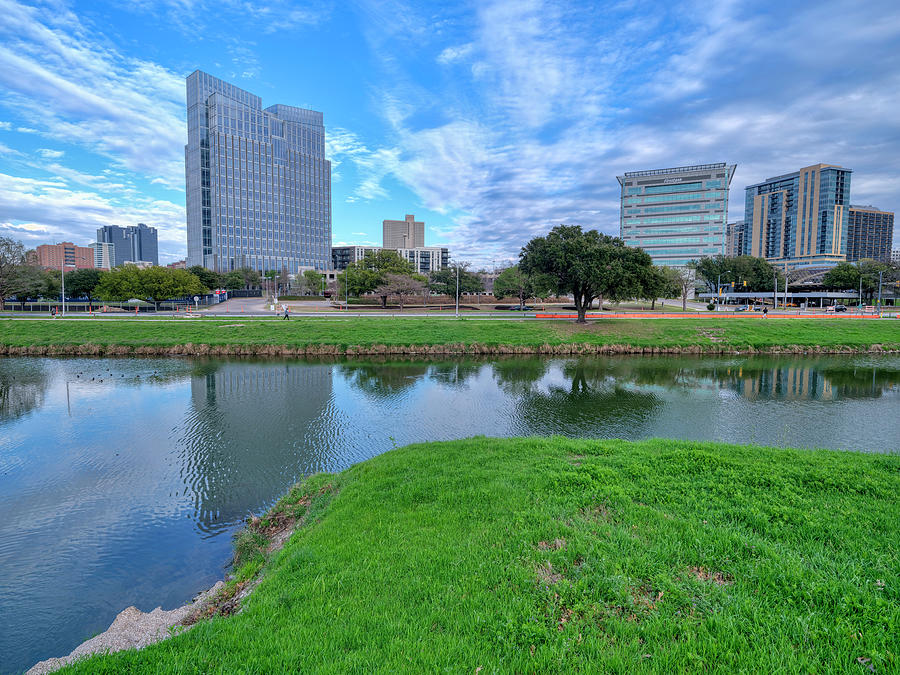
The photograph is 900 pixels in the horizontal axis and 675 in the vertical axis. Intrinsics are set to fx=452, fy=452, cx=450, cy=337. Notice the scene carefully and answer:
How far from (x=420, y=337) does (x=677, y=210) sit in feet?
435

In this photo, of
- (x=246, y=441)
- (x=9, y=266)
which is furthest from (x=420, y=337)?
(x=9, y=266)

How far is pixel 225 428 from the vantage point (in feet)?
54.4

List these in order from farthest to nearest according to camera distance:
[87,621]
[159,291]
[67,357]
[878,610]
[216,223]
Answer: [216,223] < [159,291] < [67,357] < [87,621] < [878,610]

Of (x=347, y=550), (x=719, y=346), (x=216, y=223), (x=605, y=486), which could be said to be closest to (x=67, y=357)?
(x=347, y=550)

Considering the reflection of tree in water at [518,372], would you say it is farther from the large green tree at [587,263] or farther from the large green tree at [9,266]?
the large green tree at [9,266]

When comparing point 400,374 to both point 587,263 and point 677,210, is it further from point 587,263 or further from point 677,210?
point 677,210

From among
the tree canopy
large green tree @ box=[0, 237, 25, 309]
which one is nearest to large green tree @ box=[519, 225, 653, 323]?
the tree canopy

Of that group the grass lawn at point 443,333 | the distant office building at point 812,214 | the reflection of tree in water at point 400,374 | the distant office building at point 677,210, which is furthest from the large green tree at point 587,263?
the distant office building at point 812,214

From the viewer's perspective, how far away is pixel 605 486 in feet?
25.8

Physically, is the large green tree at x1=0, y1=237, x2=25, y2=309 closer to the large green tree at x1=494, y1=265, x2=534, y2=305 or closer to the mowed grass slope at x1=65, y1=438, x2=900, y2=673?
the large green tree at x1=494, y1=265, x2=534, y2=305


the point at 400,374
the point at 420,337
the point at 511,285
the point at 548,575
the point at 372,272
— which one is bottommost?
the point at 400,374

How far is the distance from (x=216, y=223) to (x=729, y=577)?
16664 centimetres

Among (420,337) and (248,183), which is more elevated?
(248,183)

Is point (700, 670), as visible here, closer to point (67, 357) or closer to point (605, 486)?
point (605, 486)
